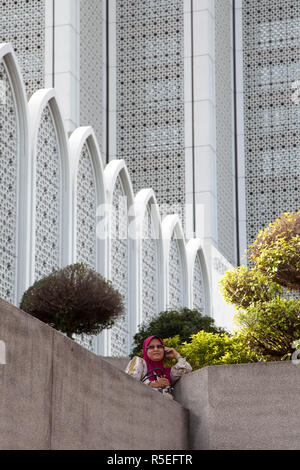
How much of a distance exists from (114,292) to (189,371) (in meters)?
5.51

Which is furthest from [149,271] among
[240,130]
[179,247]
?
[240,130]

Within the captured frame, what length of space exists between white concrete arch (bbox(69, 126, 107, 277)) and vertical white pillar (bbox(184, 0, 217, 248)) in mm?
5504

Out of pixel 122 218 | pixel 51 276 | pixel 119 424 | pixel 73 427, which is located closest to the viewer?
pixel 73 427

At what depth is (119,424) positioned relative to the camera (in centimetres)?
559

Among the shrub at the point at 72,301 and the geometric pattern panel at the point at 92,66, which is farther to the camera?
the geometric pattern panel at the point at 92,66

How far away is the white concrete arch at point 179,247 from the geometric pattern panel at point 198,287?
62cm

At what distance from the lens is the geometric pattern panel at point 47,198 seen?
47.1 feet

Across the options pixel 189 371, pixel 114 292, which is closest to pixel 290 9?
pixel 114 292

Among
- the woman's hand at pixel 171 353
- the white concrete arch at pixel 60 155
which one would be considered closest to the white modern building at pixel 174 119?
the white concrete arch at pixel 60 155

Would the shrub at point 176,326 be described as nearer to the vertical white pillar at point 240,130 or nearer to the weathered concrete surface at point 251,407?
the weathered concrete surface at point 251,407

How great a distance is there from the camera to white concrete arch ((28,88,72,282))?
14312 millimetres

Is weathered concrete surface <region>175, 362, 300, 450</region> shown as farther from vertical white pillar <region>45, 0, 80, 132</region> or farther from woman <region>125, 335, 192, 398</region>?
vertical white pillar <region>45, 0, 80, 132</region>

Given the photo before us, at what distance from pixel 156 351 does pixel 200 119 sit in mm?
15861
